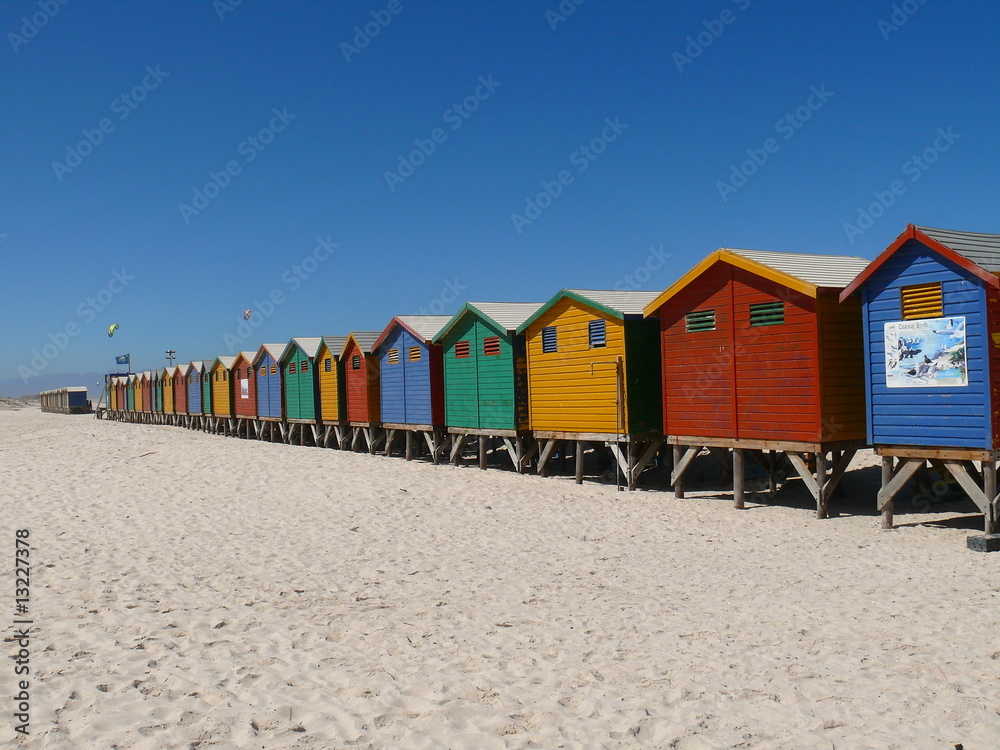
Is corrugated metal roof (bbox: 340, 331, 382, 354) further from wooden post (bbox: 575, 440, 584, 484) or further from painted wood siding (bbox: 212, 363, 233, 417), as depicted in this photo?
painted wood siding (bbox: 212, 363, 233, 417)

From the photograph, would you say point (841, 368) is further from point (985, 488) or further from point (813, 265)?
point (985, 488)

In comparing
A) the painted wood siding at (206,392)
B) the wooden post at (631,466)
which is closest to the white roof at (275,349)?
the painted wood siding at (206,392)

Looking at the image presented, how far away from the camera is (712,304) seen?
13828 mm

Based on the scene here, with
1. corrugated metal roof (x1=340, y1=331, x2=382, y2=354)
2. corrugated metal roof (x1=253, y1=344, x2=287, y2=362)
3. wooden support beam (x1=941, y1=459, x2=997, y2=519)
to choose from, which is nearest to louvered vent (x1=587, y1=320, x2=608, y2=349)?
wooden support beam (x1=941, y1=459, x2=997, y2=519)

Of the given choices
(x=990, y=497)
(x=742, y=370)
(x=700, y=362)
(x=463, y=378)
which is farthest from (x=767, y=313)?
(x=463, y=378)

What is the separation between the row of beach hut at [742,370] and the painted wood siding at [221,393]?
50.2 feet

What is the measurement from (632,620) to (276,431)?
97.7 feet

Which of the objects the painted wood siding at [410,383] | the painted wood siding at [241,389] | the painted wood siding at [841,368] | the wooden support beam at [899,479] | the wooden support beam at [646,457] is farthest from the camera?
the painted wood siding at [241,389]

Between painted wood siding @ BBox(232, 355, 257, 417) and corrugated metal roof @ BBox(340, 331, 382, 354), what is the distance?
11.0 m

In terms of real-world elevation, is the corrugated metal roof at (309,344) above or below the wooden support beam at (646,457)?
above

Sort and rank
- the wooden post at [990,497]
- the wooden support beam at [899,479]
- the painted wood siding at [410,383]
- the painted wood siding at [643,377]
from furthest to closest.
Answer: the painted wood siding at [410,383] → the painted wood siding at [643,377] → the wooden support beam at [899,479] → the wooden post at [990,497]

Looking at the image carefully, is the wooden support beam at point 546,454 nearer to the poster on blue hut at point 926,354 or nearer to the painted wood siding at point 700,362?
the painted wood siding at point 700,362

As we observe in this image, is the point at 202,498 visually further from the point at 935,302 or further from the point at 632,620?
the point at 935,302

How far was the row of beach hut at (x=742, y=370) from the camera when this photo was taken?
34.0 ft
